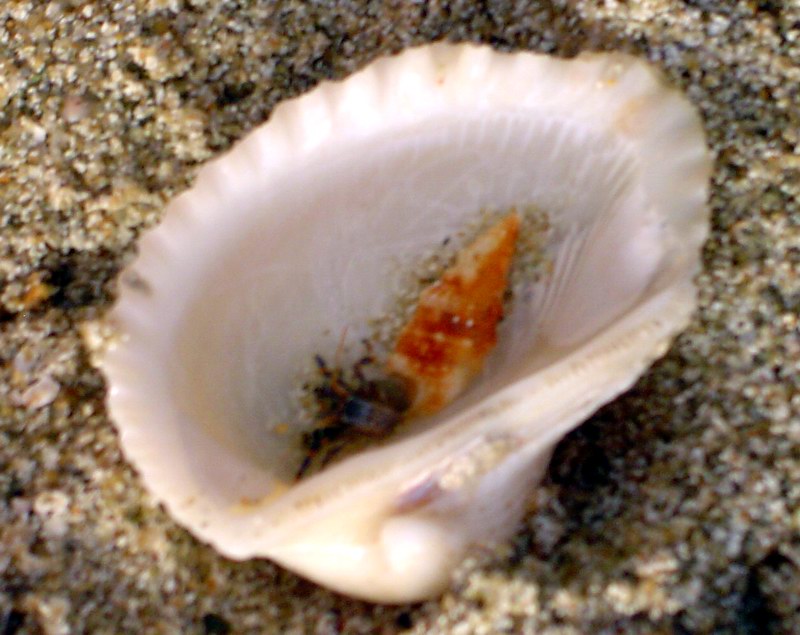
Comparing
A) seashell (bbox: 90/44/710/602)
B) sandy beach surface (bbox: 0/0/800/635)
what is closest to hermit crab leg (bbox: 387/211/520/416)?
seashell (bbox: 90/44/710/602)

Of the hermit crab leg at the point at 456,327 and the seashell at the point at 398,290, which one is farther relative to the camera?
the hermit crab leg at the point at 456,327

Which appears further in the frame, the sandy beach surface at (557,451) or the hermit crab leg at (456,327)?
the hermit crab leg at (456,327)

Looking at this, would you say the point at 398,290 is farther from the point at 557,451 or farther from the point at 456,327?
the point at 557,451

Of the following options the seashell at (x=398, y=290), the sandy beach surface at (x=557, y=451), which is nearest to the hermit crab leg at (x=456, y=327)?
the seashell at (x=398, y=290)

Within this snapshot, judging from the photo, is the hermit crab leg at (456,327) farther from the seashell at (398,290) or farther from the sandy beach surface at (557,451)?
the sandy beach surface at (557,451)

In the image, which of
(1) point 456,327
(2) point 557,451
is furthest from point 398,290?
(2) point 557,451

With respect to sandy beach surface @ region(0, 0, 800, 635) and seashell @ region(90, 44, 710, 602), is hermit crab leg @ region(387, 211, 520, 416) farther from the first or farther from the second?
sandy beach surface @ region(0, 0, 800, 635)
